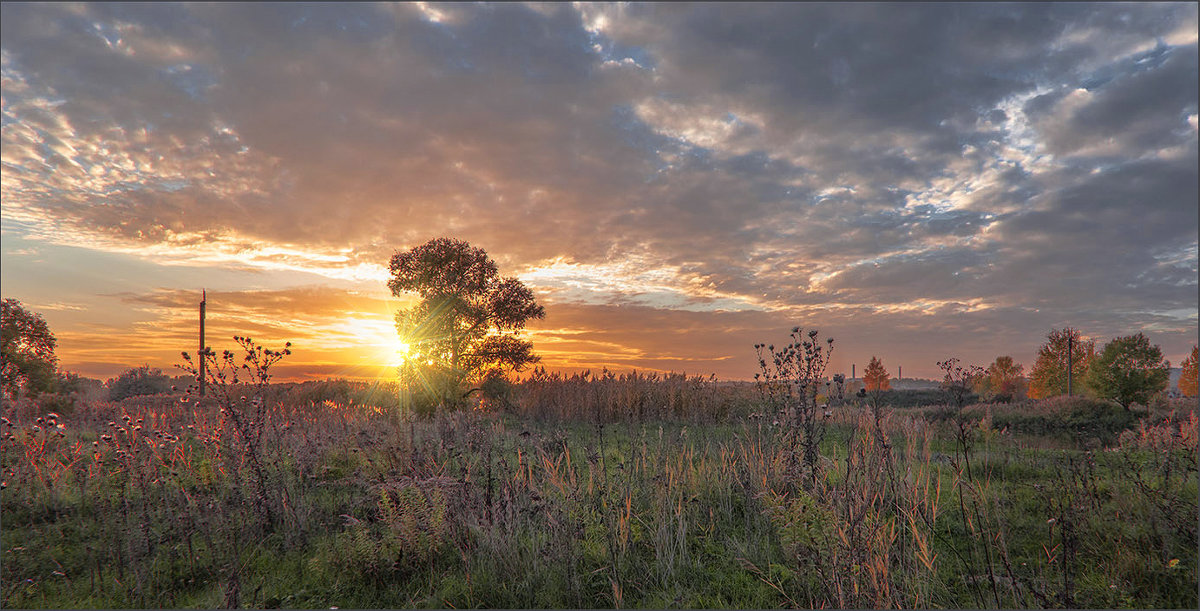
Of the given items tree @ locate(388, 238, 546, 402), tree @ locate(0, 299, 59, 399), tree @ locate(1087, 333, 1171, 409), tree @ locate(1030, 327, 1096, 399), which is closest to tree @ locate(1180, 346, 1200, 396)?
tree @ locate(1030, 327, 1096, 399)

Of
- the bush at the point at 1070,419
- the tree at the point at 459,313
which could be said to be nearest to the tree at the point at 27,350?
the tree at the point at 459,313

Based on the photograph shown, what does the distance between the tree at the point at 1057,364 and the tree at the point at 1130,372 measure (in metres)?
10.8

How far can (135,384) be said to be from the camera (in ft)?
98.6

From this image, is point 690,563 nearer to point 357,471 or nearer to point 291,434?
point 357,471

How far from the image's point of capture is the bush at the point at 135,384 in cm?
2966

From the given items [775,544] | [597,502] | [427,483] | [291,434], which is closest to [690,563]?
[775,544]

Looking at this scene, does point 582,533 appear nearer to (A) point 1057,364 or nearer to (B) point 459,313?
(B) point 459,313

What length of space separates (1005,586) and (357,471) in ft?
21.9

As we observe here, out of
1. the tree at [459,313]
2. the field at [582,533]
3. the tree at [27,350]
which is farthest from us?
the tree at [459,313]

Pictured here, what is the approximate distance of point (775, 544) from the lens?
5.30m

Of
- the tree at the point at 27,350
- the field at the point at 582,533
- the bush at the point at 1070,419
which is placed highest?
the tree at the point at 27,350

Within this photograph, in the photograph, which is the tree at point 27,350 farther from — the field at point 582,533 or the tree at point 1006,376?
the tree at point 1006,376

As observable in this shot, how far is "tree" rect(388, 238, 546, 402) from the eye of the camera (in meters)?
24.8

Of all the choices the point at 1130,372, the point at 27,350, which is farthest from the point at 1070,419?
the point at 27,350
